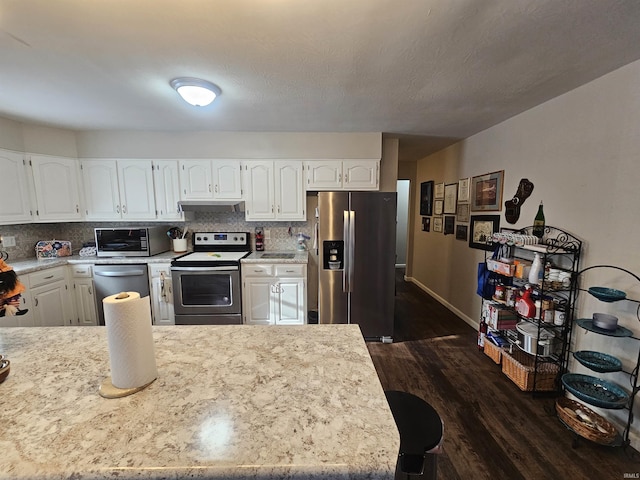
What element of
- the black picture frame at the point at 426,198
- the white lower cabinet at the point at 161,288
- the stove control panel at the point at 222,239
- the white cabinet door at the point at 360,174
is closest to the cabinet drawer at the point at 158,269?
A: the white lower cabinet at the point at 161,288

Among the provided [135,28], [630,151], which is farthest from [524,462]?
[135,28]

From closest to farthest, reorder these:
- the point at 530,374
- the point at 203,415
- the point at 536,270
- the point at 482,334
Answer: the point at 203,415, the point at 536,270, the point at 530,374, the point at 482,334

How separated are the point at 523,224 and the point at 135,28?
3.27 metres

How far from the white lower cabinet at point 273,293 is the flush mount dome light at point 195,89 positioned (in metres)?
1.73

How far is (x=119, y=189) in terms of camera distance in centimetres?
330

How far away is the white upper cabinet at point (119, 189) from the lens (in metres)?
3.27

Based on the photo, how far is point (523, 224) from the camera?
2592mm

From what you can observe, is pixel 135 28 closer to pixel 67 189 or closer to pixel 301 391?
pixel 301 391

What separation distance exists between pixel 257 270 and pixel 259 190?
3.22 ft

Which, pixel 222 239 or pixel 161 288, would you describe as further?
pixel 222 239

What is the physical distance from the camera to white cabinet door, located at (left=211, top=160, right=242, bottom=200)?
3287mm

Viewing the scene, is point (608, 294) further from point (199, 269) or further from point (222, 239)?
point (222, 239)

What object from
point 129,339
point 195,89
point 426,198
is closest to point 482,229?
point 426,198

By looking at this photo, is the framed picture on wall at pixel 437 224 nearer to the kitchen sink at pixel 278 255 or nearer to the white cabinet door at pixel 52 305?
the kitchen sink at pixel 278 255
